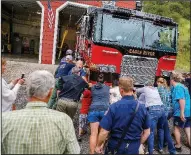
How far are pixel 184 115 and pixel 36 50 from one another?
22237 millimetres

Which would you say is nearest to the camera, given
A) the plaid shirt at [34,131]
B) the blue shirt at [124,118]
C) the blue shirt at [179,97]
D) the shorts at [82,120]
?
the plaid shirt at [34,131]

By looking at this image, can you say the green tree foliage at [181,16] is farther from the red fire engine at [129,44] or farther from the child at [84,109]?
the child at [84,109]

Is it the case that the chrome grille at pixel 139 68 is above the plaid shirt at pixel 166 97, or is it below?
above

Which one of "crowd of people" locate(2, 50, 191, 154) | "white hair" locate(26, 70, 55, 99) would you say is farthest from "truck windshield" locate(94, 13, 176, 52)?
"white hair" locate(26, 70, 55, 99)

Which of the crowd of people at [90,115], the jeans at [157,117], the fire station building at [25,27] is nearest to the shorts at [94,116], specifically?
the crowd of people at [90,115]

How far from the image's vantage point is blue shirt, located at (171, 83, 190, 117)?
5.59m

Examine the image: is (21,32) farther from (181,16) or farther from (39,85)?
(39,85)

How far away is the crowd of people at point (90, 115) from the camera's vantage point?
242 centimetres

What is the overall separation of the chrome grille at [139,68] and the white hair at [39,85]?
5726 millimetres

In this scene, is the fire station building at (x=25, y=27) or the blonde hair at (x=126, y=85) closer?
the blonde hair at (x=126, y=85)

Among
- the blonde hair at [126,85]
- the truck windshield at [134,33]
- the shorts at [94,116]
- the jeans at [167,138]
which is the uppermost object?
the truck windshield at [134,33]

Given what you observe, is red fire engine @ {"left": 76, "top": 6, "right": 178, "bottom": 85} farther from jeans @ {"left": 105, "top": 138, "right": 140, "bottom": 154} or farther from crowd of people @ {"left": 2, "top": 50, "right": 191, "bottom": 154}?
jeans @ {"left": 105, "top": 138, "right": 140, "bottom": 154}

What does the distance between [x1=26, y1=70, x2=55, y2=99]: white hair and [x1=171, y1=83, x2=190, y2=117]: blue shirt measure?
11.7 ft

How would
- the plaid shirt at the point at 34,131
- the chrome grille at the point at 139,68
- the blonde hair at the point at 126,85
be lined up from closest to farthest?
the plaid shirt at the point at 34,131, the blonde hair at the point at 126,85, the chrome grille at the point at 139,68
